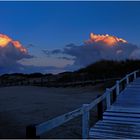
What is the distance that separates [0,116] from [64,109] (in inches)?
130

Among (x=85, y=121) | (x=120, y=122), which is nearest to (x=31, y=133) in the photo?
(x=85, y=121)

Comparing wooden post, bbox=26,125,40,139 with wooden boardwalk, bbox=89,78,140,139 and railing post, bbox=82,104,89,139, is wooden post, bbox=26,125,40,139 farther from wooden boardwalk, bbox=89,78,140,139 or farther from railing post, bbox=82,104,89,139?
wooden boardwalk, bbox=89,78,140,139

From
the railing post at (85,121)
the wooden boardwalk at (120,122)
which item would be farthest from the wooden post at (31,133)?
the wooden boardwalk at (120,122)

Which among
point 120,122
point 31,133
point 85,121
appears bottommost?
point 120,122

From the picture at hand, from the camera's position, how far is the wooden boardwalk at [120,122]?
943 centimetres

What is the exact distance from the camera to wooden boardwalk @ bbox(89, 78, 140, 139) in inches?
371

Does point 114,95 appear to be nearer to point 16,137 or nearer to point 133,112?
point 133,112

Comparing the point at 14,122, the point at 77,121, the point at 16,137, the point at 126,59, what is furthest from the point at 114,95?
the point at 126,59

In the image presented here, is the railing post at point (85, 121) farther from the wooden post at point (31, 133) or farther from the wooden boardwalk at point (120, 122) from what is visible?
the wooden post at point (31, 133)

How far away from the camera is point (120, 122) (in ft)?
36.0

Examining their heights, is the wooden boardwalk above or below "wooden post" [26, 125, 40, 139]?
below

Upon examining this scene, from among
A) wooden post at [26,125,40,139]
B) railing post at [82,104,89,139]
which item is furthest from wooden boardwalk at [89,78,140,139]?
wooden post at [26,125,40,139]

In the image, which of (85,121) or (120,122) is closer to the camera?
(85,121)

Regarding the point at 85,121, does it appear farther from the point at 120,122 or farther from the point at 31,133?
the point at 31,133
